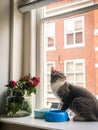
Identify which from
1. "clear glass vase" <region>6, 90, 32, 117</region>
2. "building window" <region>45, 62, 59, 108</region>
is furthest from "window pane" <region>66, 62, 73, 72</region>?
"clear glass vase" <region>6, 90, 32, 117</region>

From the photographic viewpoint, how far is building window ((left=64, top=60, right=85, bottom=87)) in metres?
1.94

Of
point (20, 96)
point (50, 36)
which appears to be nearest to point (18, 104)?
point (20, 96)

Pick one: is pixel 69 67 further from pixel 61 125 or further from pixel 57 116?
pixel 61 125

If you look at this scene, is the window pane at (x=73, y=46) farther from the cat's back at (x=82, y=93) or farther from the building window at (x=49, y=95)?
the cat's back at (x=82, y=93)

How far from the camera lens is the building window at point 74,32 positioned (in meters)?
1.97

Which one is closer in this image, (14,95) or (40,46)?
(14,95)

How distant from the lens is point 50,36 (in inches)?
86.8

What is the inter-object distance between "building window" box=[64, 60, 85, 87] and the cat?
0.73 feet

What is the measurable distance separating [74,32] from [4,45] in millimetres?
682

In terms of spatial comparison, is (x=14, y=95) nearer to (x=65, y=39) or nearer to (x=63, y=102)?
(x=63, y=102)

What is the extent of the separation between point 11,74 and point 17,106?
1.09 ft

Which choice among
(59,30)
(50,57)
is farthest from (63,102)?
(59,30)

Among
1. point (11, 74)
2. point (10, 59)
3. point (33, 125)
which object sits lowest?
point (33, 125)

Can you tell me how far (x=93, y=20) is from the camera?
1913mm
